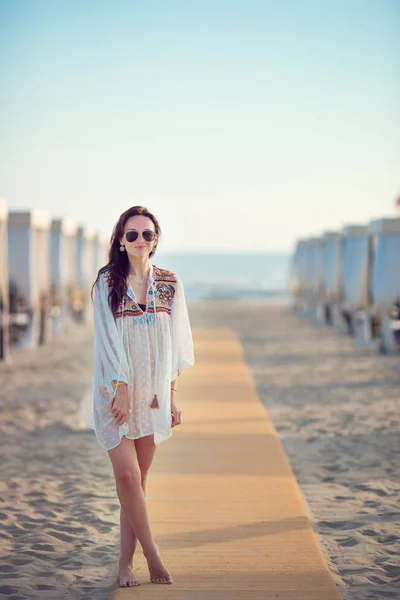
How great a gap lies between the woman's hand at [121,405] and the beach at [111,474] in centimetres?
88

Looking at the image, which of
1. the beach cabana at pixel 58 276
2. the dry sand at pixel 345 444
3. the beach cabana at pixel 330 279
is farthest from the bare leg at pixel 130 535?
the beach cabana at pixel 330 279

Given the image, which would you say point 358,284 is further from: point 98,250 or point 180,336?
point 180,336

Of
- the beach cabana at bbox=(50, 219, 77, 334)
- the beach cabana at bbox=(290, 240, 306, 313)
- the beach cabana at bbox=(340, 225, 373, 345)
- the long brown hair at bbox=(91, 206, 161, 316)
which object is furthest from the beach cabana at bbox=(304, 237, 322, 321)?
the long brown hair at bbox=(91, 206, 161, 316)

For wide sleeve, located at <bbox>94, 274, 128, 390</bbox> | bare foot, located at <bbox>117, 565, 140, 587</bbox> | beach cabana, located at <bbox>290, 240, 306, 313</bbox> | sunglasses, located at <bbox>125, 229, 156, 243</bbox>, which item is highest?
sunglasses, located at <bbox>125, 229, 156, 243</bbox>

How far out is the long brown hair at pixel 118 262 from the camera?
10.8ft

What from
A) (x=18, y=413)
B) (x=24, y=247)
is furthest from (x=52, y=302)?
(x=18, y=413)

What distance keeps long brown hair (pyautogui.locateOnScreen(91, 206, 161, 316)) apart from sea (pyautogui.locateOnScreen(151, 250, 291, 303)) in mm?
43895

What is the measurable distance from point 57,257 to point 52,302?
1378 millimetres

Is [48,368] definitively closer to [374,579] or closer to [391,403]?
[391,403]

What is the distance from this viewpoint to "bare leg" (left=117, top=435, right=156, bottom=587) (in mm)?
3348

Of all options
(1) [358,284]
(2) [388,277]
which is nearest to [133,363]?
(2) [388,277]

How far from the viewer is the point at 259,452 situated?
572 centimetres

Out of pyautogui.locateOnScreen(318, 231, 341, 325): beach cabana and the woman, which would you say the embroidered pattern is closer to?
the woman

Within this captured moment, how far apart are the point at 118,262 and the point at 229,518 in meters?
1.61
